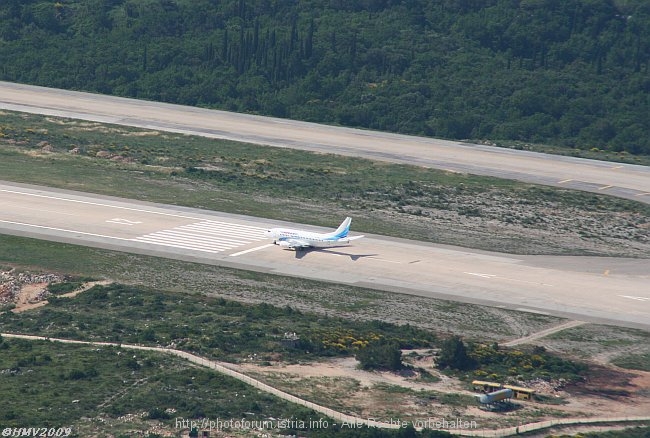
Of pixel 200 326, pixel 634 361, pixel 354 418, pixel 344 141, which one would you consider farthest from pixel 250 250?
pixel 344 141

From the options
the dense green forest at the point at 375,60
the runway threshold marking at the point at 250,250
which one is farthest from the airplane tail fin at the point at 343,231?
the dense green forest at the point at 375,60

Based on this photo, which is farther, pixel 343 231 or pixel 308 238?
pixel 343 231

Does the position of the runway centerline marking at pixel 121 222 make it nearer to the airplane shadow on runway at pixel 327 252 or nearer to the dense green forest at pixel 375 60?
the airplane shadow on runway at pixel 327 252

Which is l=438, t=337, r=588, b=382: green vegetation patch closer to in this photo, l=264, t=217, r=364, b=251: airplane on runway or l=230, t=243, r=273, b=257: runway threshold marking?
l=264, t=217, r=364, b=251: airplane on runway

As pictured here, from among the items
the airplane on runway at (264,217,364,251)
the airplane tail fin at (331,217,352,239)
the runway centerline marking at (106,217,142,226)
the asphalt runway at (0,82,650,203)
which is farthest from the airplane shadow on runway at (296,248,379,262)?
the asphalt runway at (0,82,650,203)

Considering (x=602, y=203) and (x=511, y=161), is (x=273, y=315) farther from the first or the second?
(x=511, y=161)

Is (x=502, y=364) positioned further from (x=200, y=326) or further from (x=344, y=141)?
(x=344, y=141)
